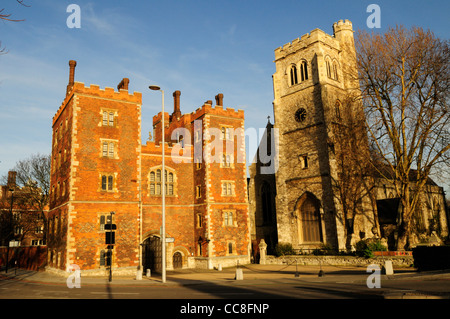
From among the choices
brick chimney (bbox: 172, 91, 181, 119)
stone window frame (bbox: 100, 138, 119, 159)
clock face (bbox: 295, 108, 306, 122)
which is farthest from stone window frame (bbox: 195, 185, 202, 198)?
clock face (bbox: 295, 108, 306, 122)

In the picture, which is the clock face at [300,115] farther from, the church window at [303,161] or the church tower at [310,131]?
the church window at [303,161]

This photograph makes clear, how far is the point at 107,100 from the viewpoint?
3127cm

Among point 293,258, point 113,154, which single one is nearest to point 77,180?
point 113,154

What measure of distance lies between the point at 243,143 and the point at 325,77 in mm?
11151

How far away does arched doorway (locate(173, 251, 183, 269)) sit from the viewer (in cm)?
3412

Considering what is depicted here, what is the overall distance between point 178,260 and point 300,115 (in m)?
20.1

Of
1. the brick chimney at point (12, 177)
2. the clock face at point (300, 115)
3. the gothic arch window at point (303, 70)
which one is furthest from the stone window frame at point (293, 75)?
the brick chimney at point (12, 177)

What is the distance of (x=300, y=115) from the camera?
38969 millimetres

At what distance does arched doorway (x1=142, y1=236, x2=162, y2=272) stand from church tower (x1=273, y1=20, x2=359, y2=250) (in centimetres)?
1294

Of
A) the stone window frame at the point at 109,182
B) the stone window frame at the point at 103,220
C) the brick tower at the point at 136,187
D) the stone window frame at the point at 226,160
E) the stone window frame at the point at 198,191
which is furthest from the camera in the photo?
the stone window frame at the point at 226,160

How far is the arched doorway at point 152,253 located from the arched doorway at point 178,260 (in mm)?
1858

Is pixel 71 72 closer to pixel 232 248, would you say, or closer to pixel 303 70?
pixel 232 248

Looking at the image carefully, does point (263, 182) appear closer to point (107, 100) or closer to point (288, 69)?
point (288, 69)

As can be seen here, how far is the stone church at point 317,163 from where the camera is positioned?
112 ft
